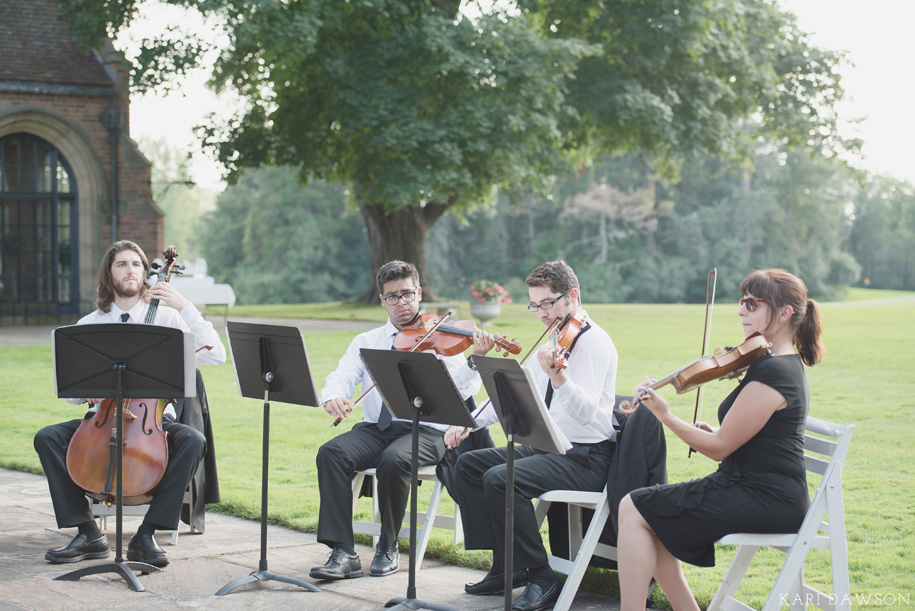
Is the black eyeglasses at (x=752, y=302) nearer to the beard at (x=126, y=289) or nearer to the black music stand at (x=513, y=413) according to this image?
the black music stand at (x=513, y=413)

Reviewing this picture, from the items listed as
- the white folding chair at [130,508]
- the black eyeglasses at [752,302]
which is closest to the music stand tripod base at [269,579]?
the white folding chair at [130,508]

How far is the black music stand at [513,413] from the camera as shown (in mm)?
3686

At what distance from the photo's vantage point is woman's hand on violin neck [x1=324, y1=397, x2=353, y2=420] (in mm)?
4852

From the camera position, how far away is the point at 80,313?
2002 cm

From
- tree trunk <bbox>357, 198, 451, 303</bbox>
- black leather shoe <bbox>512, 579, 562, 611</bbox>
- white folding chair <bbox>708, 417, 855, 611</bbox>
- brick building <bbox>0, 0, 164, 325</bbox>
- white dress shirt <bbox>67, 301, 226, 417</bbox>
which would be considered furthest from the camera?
tree trunk <bbox>357, 198, 451, 303</bbox>

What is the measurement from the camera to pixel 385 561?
16.0ft

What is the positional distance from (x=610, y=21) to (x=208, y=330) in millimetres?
18832

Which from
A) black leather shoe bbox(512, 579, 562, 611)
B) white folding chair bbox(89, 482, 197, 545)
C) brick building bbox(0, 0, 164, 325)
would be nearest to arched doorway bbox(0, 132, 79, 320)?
brick building bbox(0, 0, 164, 325)

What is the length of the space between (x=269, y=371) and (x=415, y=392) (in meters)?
0.88

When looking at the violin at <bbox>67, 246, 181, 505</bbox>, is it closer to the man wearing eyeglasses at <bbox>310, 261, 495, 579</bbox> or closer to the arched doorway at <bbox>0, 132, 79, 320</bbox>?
the man wearing eyeglasses at <bbox>310, 261, 495, 579</bbox>

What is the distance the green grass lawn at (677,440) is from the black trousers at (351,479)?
496 mm

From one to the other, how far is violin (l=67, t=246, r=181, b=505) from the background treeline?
4723 centimetres

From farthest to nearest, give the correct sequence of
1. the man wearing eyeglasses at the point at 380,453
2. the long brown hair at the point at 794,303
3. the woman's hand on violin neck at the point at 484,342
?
the man wearing eyeglasses at the point at 380,453
the woman's hand on violin neck at the point at 484,342
the long brown hair at the point at 794,303

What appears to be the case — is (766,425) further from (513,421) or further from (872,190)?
(872,190)
